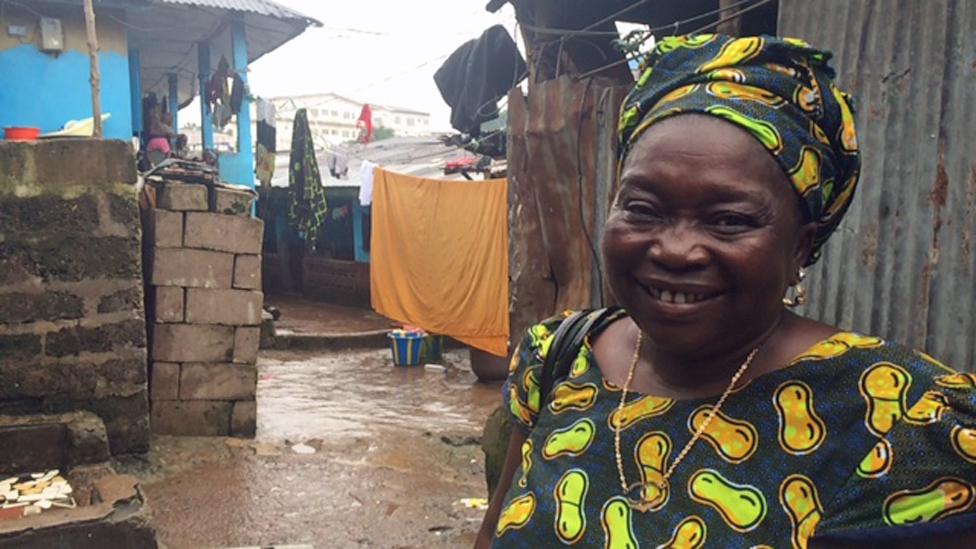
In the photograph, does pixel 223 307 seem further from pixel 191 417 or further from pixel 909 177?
pixel 909 177

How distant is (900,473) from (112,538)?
370 cm

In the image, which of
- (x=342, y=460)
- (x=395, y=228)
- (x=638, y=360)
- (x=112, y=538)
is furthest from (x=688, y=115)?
(x=395, y=228)

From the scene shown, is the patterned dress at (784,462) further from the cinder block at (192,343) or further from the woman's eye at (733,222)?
the cinder block at (192,343)

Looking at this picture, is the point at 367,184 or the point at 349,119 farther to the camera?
the point at 349,119

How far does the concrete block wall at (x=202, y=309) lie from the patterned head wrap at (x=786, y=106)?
5.59 meters

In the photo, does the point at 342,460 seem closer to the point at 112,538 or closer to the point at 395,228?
the point at 112,538

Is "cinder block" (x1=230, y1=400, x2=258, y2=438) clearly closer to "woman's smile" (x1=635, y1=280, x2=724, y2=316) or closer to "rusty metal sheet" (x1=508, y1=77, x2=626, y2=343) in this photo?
"rusty metal sheet" (x1=508, y1=77, x2=626, y2=343)

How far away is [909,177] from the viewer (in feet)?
7.84

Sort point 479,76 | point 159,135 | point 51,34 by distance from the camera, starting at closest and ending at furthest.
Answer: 1. point 479,76
2. point 51,34
3. point 159,135

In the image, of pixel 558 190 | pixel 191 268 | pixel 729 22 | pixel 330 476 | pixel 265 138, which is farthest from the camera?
pixel 265 138

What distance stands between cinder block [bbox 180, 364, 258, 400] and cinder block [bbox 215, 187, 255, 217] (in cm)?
128

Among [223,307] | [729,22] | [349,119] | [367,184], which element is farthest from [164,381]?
[349,119]

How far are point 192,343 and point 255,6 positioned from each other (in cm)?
800

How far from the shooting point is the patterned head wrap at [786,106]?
3.84 ft
